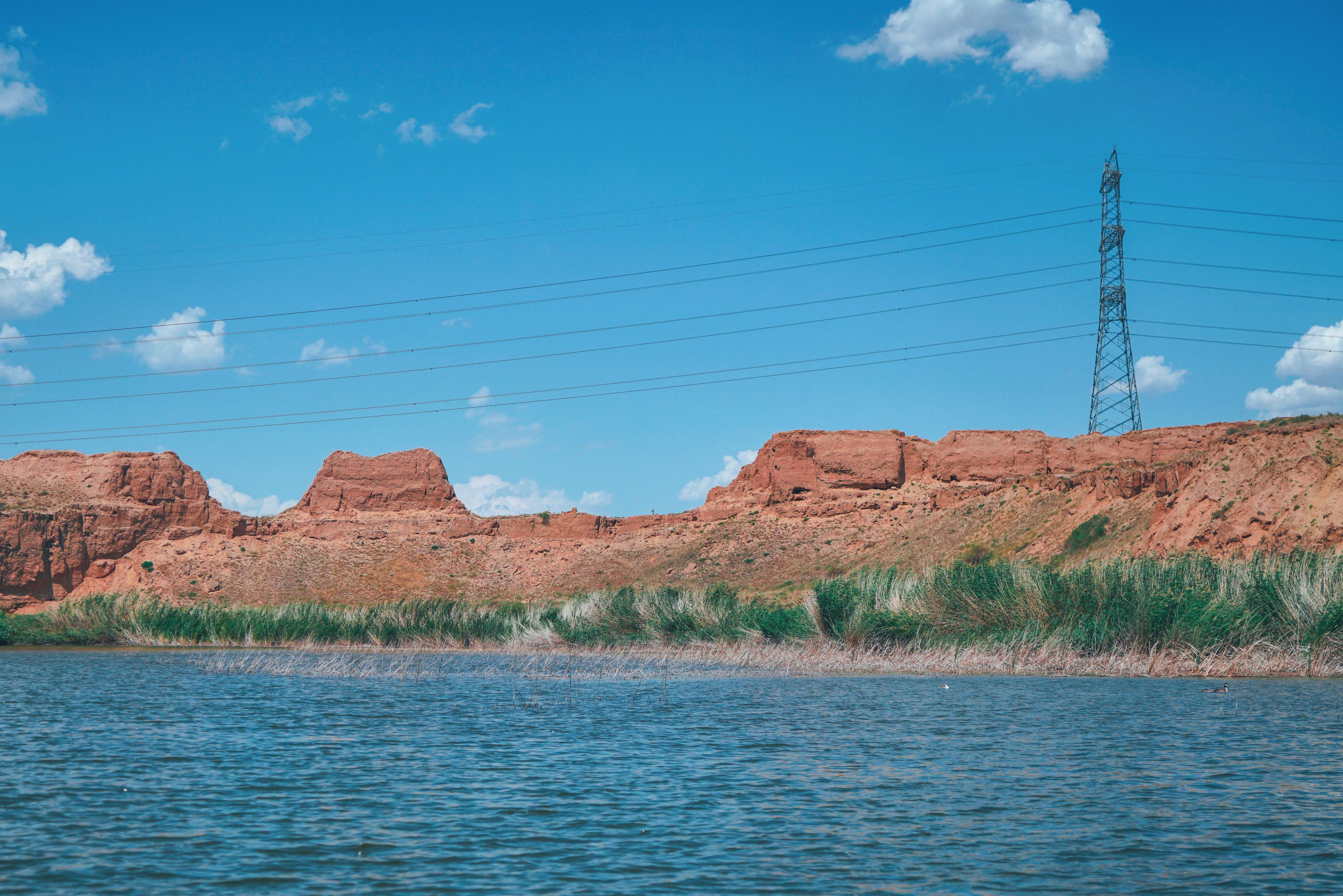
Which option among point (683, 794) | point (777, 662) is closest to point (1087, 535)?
point (777, 662)

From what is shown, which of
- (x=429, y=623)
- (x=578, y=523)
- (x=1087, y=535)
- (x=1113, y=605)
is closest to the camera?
(x=1113, y=605)

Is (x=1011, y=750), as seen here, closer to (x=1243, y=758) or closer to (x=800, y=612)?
(x=1243, y=758)

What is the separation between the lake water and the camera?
706 cm

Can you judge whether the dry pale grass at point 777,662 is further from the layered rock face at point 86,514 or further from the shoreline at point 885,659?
the layered rock face at point 86,514

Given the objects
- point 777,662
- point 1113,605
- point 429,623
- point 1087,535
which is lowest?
point 777,662

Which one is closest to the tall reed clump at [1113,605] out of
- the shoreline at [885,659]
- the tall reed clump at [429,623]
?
the shoreline at [885,659]

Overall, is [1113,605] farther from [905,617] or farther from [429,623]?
[429,623]

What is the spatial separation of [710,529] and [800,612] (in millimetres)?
46387

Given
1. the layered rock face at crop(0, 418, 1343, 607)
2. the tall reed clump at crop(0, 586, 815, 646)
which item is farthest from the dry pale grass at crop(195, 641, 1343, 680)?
the layered rock face at crop(0, 418, 1343, 607)

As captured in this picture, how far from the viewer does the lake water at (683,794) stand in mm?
7059

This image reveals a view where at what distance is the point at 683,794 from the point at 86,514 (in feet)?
215

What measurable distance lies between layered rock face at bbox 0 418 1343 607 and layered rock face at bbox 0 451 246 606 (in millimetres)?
113

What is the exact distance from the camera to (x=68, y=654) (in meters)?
29.5

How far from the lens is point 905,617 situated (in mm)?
23312
